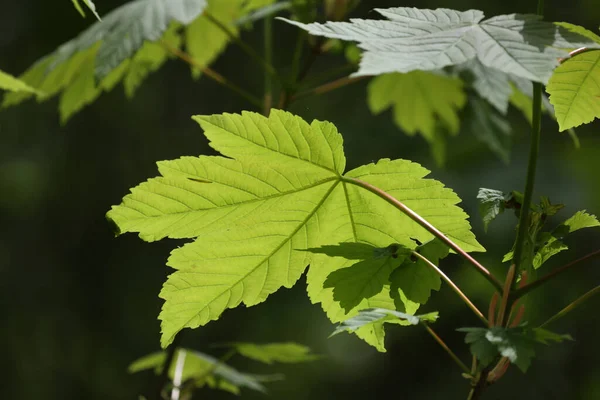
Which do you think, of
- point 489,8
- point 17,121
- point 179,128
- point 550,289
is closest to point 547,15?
point 489,8

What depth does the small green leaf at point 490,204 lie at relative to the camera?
0.51 metres

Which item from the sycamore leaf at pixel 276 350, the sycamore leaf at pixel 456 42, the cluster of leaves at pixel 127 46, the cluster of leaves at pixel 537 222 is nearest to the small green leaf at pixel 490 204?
the cluster of leaves at pixel 537 222

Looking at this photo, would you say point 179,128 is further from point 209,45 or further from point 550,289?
point 209,45

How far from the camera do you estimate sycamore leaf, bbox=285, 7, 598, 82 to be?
44cm

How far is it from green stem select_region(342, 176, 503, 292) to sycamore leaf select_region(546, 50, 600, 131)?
0.42ft

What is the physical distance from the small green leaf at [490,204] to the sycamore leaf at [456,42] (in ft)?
0.37

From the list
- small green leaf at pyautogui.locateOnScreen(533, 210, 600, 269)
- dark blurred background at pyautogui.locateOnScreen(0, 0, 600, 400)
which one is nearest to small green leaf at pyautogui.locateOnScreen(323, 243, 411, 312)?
small green leaf at pyautogui.locateOnScreen(533, 210, 600, 269)

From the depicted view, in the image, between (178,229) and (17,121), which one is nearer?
(178,229)

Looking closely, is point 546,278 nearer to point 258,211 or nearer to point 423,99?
point 258,211

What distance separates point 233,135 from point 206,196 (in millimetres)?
54

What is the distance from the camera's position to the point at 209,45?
4.41 feet

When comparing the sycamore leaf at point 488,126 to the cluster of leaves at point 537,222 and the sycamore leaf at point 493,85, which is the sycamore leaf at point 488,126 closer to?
the sycamore leaf at point 493,85

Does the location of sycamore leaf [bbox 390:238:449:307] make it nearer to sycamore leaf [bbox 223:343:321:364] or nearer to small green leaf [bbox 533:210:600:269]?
small green leaf [bbox 533:210:600:269]

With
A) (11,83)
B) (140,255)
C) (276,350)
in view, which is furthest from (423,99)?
(140,255)
